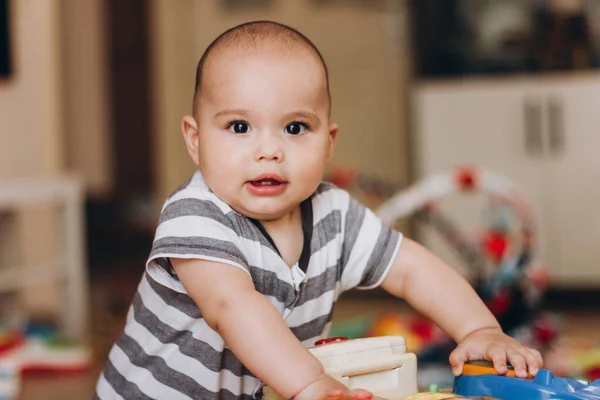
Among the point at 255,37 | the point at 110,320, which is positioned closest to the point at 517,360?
the point at 255,37

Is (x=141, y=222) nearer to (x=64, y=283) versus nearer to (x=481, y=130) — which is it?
(x=64, y=283)

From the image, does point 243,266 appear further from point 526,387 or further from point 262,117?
point 526,387

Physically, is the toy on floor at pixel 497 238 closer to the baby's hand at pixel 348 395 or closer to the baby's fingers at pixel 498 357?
the baby's fingers at pixel 498 357

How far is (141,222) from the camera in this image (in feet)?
14.9

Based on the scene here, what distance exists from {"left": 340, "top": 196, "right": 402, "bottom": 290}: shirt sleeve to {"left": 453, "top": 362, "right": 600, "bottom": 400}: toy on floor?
0.20m

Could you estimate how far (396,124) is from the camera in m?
3.22

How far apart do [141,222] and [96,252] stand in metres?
0.29

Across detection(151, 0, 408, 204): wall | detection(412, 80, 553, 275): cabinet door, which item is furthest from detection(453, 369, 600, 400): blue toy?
detection(151, 0, 408, 204): wall

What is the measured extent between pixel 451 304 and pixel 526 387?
0.21 m

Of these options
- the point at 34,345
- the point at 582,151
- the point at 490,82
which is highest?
the point at 490,82

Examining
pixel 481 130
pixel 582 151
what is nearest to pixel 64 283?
pixel 481 130

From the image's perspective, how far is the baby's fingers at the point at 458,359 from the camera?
0.80 metres

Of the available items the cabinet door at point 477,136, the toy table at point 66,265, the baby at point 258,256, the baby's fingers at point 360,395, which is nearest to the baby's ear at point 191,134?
the baby at point 258,256

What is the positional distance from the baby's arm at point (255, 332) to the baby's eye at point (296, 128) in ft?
0.49
